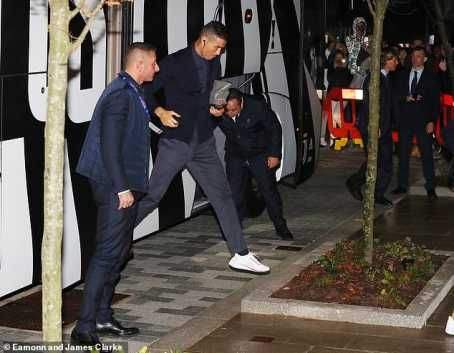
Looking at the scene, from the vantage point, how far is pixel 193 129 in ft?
29.3

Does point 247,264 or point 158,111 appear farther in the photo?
point 247,264

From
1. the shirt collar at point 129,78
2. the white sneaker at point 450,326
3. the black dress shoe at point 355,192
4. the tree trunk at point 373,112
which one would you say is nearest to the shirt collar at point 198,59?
the tree trunk at point 373,112

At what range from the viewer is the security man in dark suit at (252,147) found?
1055cm

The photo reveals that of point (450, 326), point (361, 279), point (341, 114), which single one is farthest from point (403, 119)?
point (450, 326)

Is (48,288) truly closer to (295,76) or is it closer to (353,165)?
(295,76)

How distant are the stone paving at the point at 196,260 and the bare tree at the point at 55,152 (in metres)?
2.22

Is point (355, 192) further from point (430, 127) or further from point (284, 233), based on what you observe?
point (284, 233)

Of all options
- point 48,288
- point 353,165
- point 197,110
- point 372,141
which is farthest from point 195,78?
point 353,165

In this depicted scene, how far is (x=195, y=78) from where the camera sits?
8.98 m

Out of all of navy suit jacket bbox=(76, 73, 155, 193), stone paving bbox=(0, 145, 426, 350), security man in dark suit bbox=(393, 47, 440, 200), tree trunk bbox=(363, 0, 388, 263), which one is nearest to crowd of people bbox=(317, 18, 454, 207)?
security man in dark suit bbox=(393, 47, 440, 200)

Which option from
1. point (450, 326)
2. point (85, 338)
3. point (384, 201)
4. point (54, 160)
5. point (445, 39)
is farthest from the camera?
point (445, 39)

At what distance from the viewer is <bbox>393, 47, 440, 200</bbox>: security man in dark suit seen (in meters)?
13.8

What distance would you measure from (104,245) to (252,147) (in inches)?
151

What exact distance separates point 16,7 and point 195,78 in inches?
77.0
